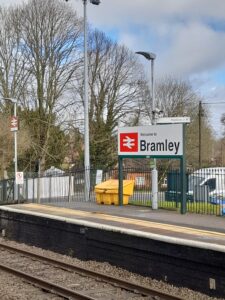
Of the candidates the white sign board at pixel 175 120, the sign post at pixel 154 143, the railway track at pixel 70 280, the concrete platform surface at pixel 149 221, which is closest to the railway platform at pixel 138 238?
the concrete platform surface at pixel 149 221

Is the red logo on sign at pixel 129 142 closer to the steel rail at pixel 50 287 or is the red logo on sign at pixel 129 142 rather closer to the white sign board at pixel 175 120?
the white sign board at pixel 175 120

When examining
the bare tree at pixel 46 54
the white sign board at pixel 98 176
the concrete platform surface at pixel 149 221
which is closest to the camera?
the concrete platform surface at pixel 149 221

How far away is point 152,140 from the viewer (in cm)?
1777

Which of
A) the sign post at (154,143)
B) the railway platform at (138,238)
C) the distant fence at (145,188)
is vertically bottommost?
the railway platform at (138,238)

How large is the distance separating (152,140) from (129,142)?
124cm

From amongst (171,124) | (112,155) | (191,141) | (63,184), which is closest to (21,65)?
(112,155)

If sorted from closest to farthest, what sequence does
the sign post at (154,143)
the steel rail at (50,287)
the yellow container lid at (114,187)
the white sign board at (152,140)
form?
the steel rail at (50,287), the sign post at (154,143), the white sign board at (152,140), the yellow container lid at (114,187)

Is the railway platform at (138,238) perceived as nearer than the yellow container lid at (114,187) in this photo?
Yes

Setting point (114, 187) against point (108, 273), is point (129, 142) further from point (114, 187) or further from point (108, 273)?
point (108, 273)

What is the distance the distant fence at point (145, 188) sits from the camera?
1805 cm

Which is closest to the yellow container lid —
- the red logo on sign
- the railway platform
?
the railway platform

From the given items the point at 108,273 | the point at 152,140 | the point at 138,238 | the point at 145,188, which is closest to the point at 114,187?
the point at 145,188

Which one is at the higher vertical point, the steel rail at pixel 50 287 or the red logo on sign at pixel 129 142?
the red logo on sign at pixel 129 142

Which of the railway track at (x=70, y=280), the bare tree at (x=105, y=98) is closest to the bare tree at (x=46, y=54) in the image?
the bare tree at (x=105, y=98)
